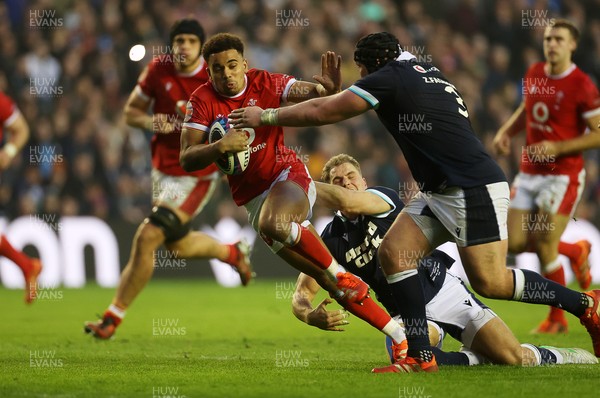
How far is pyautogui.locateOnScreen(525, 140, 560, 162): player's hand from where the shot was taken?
9555 millimetres

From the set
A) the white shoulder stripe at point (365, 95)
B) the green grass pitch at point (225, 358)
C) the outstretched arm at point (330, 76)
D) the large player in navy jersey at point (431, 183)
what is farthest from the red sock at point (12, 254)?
the white shoulder stripe at point (365, 95)

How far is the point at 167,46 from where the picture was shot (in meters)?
17.0

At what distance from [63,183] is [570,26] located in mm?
9156

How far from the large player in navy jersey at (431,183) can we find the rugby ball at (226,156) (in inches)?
20.0

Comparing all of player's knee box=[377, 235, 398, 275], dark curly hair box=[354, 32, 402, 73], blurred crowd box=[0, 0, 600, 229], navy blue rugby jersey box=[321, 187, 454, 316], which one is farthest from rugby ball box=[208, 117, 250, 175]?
blurred crowd box=[0, 0, 600, 229]

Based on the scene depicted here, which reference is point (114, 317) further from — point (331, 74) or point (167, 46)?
point (167, 46)

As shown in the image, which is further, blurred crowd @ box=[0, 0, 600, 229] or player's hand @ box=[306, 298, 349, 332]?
blurred crowd @ box=[0, 0, 600, 229]

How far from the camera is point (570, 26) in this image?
984 cm

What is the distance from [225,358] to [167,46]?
10318 mm

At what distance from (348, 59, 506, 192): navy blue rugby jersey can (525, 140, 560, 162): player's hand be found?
3.23m

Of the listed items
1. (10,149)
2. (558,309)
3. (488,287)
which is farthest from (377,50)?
(10,149)

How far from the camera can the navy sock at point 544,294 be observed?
254 inches

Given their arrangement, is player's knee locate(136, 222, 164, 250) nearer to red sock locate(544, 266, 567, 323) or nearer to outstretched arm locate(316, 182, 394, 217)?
outstretched arm locate(316, 182, 394, 217)

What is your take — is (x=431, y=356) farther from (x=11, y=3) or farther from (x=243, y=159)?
(x=11, y=3)
